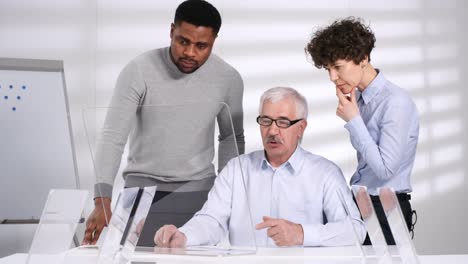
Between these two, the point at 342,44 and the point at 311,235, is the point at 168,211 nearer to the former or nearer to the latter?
the point at 311,235

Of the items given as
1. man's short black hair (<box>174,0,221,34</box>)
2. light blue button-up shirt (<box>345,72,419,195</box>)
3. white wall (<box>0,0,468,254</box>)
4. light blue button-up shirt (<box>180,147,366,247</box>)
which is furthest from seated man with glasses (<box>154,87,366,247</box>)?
white wall (<box>0,0,468,254</box>)

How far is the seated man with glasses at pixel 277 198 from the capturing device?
168 centimetres

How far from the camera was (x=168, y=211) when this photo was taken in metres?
1.56

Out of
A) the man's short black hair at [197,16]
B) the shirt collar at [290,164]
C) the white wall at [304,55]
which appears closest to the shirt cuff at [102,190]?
the shirt collar at [290,164]

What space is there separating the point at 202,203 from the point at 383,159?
713mm

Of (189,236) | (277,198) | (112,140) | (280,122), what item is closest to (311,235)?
(277,198)

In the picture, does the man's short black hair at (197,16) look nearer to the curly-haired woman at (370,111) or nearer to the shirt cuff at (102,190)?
the curly-haired woman at (370,111)

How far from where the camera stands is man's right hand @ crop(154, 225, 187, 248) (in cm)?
154

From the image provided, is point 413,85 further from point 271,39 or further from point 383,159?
point 383,159

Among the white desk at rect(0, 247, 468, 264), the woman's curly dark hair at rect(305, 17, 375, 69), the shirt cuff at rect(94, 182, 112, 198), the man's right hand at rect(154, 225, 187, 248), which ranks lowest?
the white desk at rect(0, 247, 468, 264)

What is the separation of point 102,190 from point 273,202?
81 centimetres

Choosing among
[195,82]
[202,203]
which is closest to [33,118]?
[195,82]

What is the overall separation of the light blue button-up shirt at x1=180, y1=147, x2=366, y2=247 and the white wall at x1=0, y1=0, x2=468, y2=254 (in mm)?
1851

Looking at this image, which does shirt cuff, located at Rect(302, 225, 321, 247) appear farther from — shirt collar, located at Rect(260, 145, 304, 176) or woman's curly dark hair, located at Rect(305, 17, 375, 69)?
woman's curly dark hair, located at Rect(305, 17, 375, 69)
